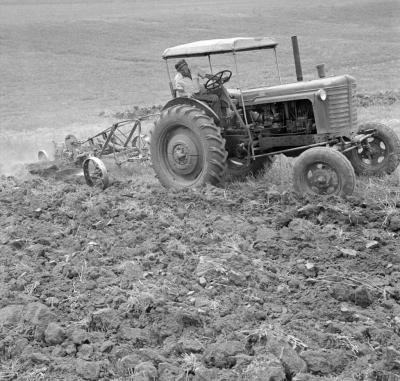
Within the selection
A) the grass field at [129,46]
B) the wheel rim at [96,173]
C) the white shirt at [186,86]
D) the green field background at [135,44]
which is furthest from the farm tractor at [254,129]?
the green field background at [135,44]

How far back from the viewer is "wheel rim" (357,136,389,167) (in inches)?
346

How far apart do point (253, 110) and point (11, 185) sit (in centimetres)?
373

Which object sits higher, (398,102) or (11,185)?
(11,185)

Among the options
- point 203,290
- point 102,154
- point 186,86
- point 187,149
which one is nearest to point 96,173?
point 102,154

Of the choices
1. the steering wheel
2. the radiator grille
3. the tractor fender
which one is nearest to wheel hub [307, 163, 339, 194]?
the radiator grille

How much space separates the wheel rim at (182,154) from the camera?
862 cm

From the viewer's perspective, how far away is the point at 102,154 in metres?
10.4

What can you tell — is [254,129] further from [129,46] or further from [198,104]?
[129,46]

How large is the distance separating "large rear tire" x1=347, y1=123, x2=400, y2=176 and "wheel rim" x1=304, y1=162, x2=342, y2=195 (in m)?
1.27

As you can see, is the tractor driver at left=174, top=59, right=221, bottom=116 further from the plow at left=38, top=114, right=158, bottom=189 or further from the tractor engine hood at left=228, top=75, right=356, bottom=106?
the plow at left=38, top=114, right=158, bottom=189

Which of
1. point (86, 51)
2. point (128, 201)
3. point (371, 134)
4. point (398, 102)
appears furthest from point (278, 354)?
point (86, 51)

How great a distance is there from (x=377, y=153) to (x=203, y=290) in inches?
178

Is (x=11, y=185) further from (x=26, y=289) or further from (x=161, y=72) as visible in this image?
(x=161, y=72)

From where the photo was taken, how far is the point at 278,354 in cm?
416
